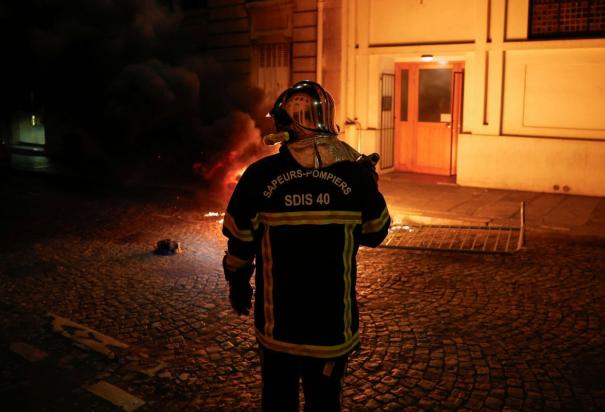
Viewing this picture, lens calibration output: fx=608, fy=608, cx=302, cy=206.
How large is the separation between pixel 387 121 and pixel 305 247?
1111 cm

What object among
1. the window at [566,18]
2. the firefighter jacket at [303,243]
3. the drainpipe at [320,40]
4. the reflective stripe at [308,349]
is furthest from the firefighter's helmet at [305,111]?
the drainpipe at [320,40]

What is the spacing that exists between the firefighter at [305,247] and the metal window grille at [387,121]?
1046 cm

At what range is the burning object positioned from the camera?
736 cm

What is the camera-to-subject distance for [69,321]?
517 cm

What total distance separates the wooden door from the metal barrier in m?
4.61

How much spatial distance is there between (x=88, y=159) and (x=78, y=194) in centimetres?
243

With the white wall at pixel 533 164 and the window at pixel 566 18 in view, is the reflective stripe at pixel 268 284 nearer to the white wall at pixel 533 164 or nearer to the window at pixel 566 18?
the white wall at pixel 533 164

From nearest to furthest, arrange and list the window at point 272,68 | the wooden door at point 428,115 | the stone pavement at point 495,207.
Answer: the stone pavement at point 495,207 → the wooden door at point 428,115 → the window at point 272,68

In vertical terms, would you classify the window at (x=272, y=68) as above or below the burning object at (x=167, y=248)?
above

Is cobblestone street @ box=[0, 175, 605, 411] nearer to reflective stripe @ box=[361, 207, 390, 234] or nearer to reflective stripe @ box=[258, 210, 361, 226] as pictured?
reflective stripe @ box=[361, 207, 390, 234]

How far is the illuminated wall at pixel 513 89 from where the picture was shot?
10602 millimetres

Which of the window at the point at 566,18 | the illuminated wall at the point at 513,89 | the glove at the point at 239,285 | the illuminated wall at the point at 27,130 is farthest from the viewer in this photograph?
the illuminated wall at the point at 27,130

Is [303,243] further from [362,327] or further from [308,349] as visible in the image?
[362,327]

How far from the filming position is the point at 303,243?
2.63 metres
